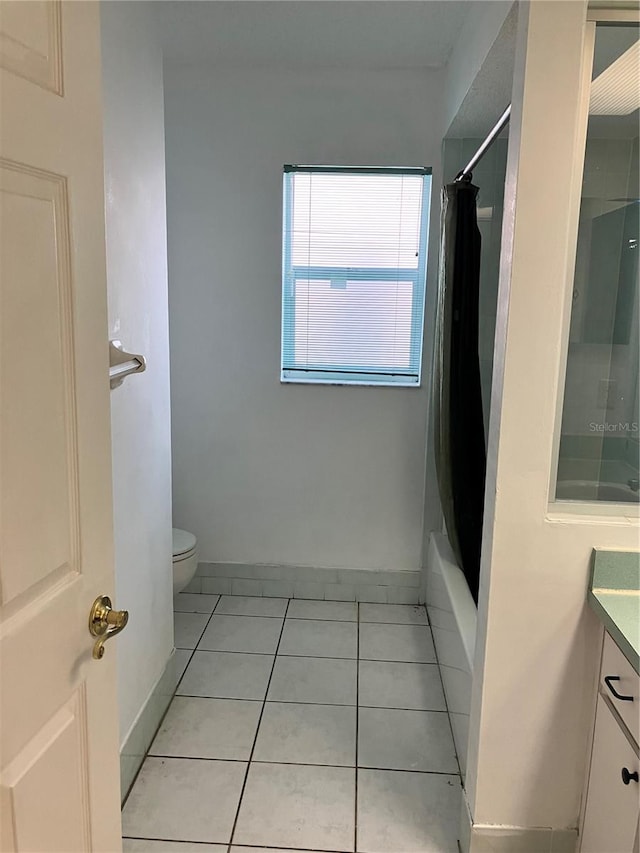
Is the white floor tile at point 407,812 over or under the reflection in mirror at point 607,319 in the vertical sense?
under

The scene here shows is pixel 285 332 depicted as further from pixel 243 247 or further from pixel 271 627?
pixel 271 627

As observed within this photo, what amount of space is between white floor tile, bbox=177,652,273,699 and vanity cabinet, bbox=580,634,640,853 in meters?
1.27

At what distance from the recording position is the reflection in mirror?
5.22 feet

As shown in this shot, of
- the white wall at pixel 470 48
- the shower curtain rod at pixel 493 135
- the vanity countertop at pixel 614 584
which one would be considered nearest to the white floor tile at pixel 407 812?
the vanity countertop at pixel 614 584

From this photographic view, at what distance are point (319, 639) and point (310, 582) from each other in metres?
0.45

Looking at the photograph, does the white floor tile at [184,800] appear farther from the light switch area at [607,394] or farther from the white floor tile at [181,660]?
the light switch area at [607,394]

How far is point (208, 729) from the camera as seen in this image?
7.55 ft

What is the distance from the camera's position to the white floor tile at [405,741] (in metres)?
2.15

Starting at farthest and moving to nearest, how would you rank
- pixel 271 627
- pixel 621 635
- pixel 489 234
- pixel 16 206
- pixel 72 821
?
pixel 271 627 → pixel 489 234 → pixel 621 635 → pixel 72 821 → pixel 16 206

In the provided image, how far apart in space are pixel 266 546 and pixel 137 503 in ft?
4.71

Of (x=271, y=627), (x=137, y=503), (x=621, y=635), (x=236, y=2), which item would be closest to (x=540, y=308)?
(x=621, y=635)

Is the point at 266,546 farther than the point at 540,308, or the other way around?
the point at 266,546

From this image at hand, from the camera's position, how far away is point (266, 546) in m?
3.37

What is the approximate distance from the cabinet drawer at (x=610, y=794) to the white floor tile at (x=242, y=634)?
149 cm
